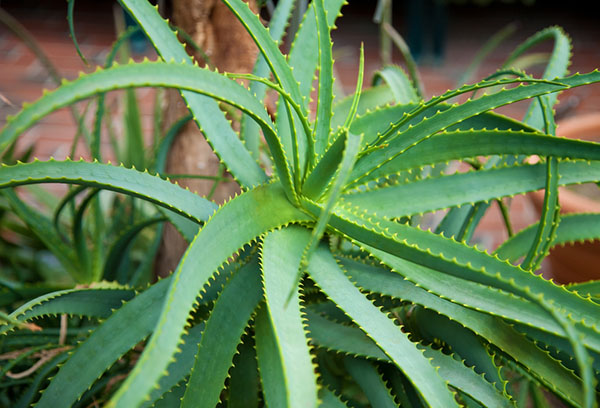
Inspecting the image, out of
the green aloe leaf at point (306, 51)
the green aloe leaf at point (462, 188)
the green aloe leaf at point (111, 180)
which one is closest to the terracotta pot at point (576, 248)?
the green aloe leaf at point (462, 188)

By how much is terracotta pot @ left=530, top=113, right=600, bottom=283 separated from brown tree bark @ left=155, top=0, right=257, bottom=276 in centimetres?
62

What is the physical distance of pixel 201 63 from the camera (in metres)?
0.86

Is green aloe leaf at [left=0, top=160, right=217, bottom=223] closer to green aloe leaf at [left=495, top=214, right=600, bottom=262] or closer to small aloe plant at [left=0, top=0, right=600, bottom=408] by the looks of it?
small aloe plant at [left=0, top=0, right=600, bottom=408]

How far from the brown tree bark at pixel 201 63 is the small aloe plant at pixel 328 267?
0.19 meters

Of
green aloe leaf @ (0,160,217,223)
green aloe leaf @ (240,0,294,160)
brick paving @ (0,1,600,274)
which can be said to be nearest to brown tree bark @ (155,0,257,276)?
green aloe leaf @ (240,0,294,160)

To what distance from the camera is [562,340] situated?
57 cm

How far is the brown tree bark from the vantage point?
33.7 inches

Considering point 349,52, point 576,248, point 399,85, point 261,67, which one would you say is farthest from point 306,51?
point 349,52

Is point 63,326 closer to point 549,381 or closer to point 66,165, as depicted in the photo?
point 66,165

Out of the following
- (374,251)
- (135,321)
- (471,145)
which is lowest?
(135,321)

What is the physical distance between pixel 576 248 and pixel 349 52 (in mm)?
1756

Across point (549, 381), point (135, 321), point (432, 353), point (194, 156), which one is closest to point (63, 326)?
point (135, 321)

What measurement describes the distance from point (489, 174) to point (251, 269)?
297 mm

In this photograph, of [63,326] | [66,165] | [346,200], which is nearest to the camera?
[66,165]
